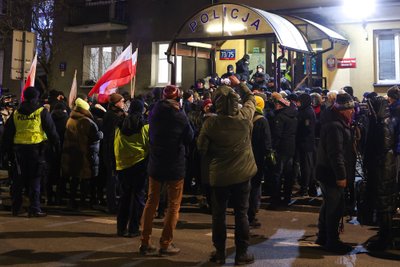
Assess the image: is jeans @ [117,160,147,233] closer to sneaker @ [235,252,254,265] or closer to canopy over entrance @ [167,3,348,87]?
sneaker @ [235,252,254,265]

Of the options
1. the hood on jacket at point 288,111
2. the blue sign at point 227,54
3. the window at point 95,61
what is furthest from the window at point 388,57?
the window at point 95,61

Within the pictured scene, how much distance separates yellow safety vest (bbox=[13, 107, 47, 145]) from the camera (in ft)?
27.2

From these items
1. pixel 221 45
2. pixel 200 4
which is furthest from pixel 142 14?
pixel 221 45

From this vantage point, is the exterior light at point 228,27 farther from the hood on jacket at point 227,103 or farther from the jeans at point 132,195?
the hood on jacket at point 227,103

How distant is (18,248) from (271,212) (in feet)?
14.3

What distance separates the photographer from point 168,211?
611cm

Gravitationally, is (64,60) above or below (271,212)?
above

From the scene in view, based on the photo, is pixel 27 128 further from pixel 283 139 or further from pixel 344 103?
pixel 344 103

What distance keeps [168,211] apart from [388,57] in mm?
11610

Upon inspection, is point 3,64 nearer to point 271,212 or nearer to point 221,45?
point 221,45

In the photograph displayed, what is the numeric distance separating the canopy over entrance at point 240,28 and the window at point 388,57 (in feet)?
6.63

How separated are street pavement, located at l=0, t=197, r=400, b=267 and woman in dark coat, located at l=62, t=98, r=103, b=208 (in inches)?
29.4

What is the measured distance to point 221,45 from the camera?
1728 cm

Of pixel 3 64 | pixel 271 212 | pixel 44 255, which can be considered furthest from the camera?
pixel 3 64
